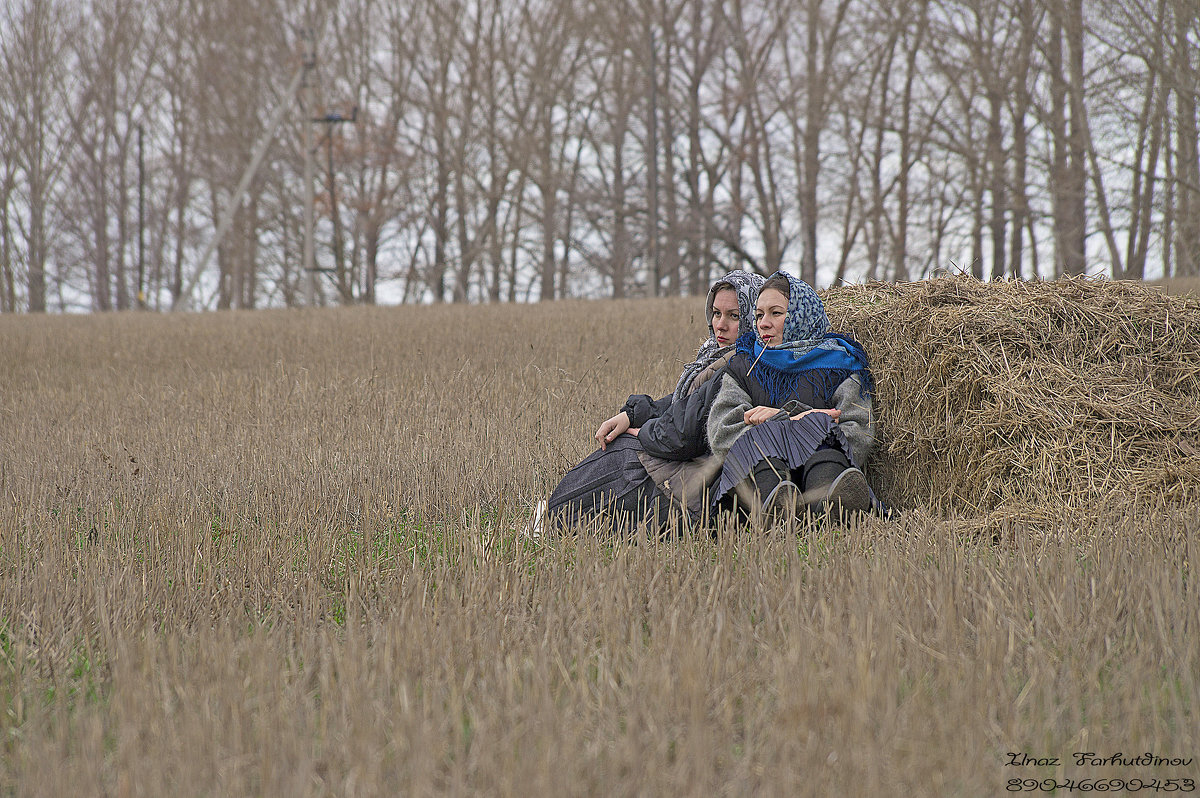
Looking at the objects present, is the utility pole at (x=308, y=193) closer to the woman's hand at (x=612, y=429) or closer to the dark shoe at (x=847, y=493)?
the woman's hand at (x=612, y=429)

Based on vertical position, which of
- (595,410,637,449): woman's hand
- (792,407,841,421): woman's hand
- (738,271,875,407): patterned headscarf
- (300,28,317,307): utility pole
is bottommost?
(595,410,637,449): woman's hand

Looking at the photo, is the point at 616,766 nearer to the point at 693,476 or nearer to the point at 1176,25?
the point at 693,476

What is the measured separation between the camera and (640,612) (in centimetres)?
301

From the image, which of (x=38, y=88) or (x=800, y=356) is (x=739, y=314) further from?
(x=38, y=88)

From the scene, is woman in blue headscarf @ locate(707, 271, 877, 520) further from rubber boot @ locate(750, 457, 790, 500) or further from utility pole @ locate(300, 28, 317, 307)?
utility pole @ locate(300, 28, 317, 307)

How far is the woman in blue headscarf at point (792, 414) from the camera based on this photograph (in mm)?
4203

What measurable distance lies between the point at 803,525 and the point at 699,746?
2226 millimetres

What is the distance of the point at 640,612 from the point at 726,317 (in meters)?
2.43

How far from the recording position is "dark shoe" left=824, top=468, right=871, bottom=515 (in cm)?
413

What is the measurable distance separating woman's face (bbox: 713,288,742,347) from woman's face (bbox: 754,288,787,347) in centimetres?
46

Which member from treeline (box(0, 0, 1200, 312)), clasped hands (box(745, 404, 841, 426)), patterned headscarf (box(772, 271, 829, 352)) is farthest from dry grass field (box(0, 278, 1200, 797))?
treeline (box(0, 0, 1200, 312))

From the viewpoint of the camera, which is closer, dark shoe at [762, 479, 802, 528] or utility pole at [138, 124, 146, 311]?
dark shoe at [762, 479, 802, 528]

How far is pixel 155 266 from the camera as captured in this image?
3888cm

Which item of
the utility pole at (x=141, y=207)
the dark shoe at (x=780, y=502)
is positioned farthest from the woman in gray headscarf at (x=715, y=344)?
the utility pole at (x=141, y=207)
